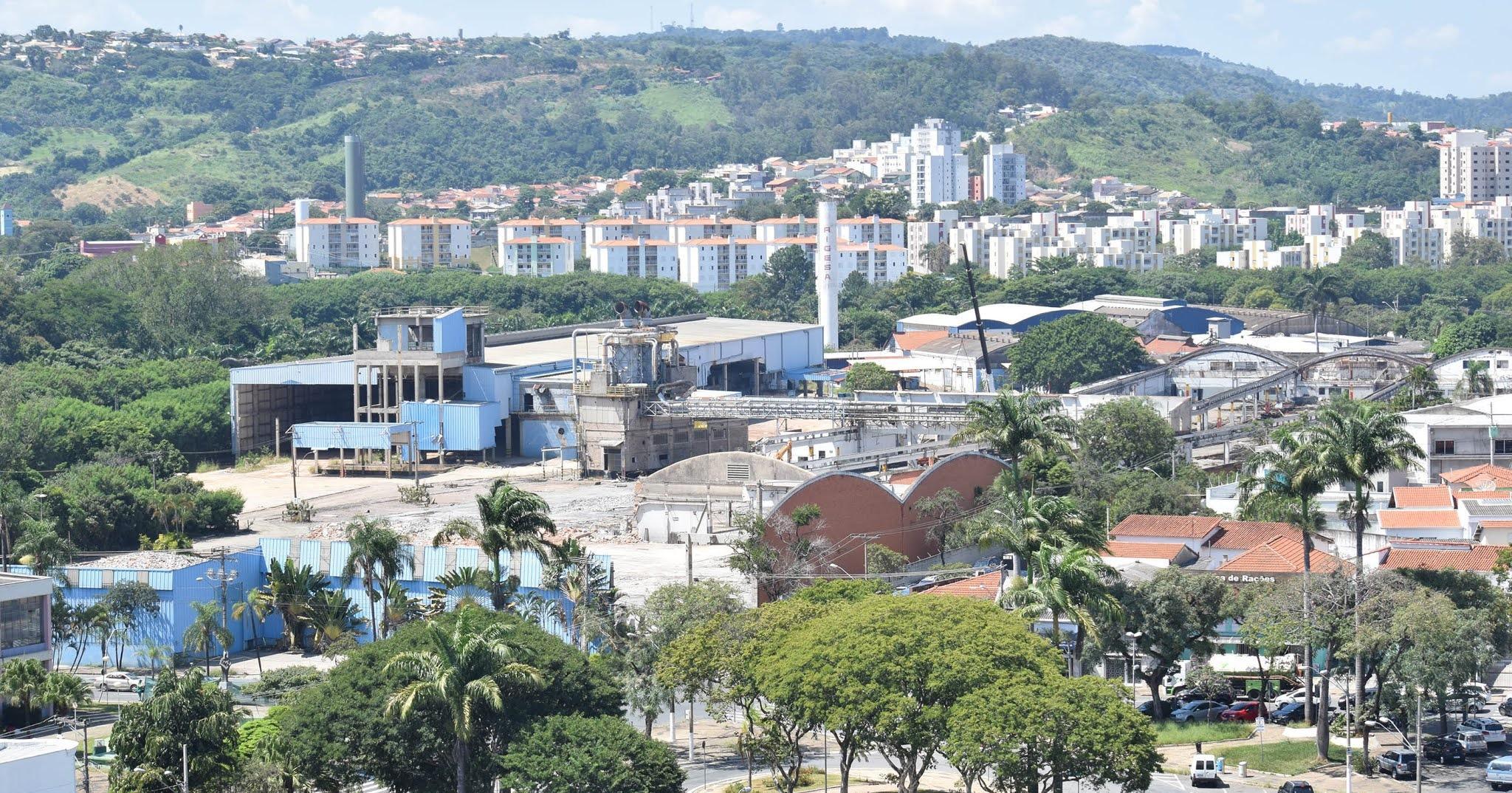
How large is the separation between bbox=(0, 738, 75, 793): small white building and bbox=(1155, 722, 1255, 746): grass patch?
19.2 m

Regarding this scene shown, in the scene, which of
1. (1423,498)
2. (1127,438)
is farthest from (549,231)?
(1423,498)

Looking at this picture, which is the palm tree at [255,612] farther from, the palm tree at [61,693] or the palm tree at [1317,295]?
the palm tree at [1317,295]

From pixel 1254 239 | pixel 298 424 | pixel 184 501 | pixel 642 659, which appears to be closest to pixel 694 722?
pixel 642 659

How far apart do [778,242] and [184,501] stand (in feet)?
365

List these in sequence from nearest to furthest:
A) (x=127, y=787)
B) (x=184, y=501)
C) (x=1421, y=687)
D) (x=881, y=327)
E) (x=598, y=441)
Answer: (x=127, y=787) → (x=1421, y=687) → (x=184, y=501) → (x=598, y=441) → (x=881, y=327)

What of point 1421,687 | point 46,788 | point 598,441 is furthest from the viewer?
point 598,441

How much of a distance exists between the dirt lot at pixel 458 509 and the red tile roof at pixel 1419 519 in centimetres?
1656

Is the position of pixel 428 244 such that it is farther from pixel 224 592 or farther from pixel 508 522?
pixel 508 522

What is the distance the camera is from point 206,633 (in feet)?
154

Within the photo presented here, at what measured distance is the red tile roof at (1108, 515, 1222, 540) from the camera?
51156 mm

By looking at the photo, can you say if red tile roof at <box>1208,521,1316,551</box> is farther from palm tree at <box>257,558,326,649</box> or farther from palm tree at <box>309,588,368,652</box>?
palm tree at <box>257,558,326,649</box>

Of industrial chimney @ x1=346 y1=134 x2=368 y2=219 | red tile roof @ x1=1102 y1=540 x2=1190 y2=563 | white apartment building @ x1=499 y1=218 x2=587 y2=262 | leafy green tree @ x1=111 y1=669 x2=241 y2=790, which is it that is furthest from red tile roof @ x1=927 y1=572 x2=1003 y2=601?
industrial chimney @ x1=346 y1=134 x2=368 y2=219

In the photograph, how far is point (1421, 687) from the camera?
38.9m

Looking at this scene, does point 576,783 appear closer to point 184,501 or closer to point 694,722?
point 694,722
